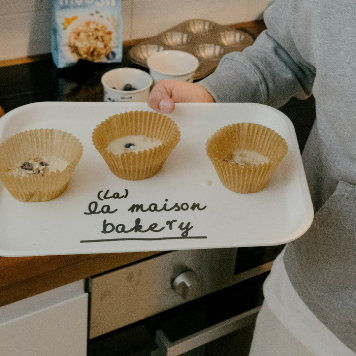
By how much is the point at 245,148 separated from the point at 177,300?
0.37 metres

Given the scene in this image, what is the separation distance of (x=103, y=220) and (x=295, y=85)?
1.61 ft

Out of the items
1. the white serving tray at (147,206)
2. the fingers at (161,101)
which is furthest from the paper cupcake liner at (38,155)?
the fingers at (161,101)

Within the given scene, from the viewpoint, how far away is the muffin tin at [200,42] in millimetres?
1207

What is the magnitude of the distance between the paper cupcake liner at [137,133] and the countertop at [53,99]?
0.13 metres

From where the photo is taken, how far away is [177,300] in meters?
0.89

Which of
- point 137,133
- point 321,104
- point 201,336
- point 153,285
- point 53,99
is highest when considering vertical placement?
point 321,104

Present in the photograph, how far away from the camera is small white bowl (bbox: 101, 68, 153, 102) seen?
36.7 inches

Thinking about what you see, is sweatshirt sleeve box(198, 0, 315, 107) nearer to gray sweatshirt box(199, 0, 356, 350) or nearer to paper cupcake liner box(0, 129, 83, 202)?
gray sweatshirt box(199, 0, 356, 350)

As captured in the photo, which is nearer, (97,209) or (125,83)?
(97,209)

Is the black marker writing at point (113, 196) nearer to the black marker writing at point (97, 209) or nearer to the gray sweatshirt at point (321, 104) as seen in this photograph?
the black marker writing at point (97, 209)

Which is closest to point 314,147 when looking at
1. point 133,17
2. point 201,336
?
point 201,336

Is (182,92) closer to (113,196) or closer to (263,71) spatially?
(263,71)

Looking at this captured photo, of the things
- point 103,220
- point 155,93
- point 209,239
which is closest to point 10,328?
point 103,220

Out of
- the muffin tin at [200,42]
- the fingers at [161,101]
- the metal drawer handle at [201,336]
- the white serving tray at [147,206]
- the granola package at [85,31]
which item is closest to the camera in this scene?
the white serving tray at [147,206]
